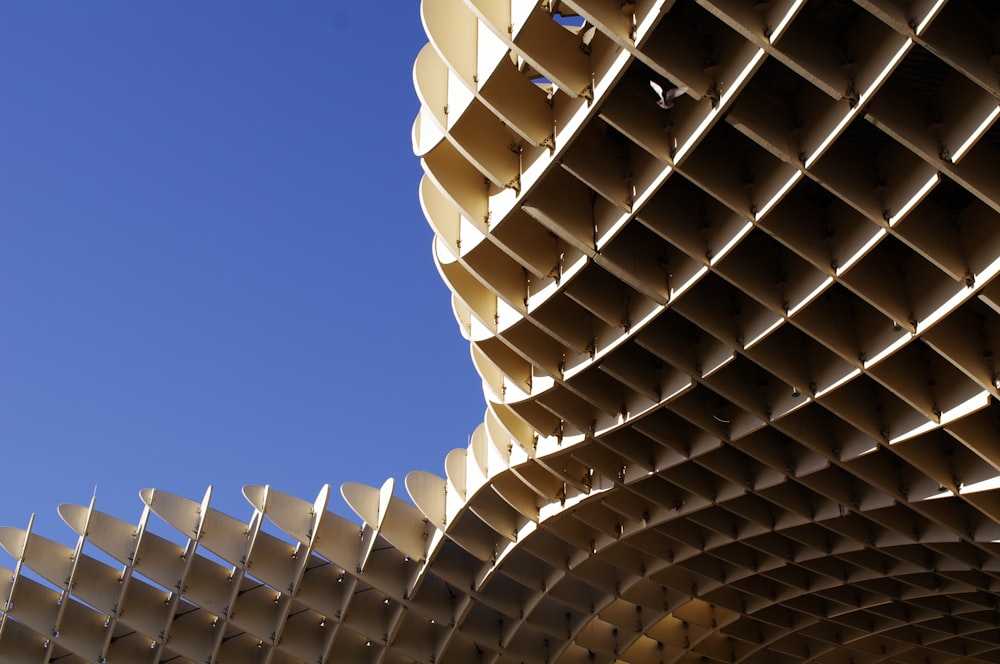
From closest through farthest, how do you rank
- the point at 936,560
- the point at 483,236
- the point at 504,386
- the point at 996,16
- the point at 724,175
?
the point at 996,16 → the point at 724,175 → the point at 483,236 → the point at 504,386 → the point at 936,560

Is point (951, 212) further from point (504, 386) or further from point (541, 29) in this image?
point (504, 386)

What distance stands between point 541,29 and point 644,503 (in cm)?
1662

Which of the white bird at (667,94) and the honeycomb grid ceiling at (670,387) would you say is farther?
the white bird at (667,94)

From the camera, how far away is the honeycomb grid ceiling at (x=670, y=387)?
21.5 m

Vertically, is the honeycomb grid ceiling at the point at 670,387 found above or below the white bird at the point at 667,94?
below

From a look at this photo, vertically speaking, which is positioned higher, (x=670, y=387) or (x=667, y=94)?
(x=667, y=94)

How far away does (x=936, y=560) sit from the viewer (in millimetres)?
34000

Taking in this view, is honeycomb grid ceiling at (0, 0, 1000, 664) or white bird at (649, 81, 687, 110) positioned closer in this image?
honeycomb grid ceiling at (0, 0, 1000, 664)

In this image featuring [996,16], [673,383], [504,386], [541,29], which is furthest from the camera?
[504,386]

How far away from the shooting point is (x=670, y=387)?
28609 mm

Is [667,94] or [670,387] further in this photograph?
[670,387]

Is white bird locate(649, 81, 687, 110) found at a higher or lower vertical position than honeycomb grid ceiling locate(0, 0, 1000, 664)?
higher

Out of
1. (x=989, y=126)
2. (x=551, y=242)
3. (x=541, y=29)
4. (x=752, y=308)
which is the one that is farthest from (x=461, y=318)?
(x=989, y=126)

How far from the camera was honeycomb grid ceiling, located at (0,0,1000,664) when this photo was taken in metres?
21.5
